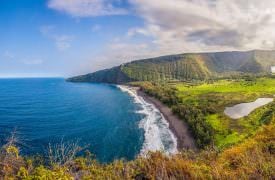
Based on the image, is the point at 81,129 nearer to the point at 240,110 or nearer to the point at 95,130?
the point at 95,130

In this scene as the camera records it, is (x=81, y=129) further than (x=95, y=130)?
Yes

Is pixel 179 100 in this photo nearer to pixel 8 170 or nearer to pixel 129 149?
pixel 129 149

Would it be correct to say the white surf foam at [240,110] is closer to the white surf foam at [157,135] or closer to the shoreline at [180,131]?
Answer: the shoreline at [180,131]

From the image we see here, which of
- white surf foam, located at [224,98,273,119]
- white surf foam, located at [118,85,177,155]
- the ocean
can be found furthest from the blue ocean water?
white surf foam, located at [224,98,273,119]

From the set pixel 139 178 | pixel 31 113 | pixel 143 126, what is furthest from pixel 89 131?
pixel 139 178

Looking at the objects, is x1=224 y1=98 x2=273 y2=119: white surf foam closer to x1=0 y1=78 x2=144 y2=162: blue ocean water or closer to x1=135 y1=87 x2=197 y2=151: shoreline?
x1=135 y1=87 x2=197 y2=151: shoreline

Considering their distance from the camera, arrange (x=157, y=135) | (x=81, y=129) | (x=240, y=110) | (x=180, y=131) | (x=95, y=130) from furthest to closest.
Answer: (x=240, y=110) → (x=81, y=129) → (x=95, y=130) → (x=180, y=131) → (x=157, y=135)

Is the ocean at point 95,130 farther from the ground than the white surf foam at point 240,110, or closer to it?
closer to it

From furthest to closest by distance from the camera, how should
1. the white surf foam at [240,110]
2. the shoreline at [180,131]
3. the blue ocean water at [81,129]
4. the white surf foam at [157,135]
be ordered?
1. the white surf foam at [240,110]
2. the shoreline at [180,131]
3. the white surf foam at [157,135]
4. the blue ocean water at [81,129]

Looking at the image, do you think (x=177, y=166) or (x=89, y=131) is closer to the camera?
(x=177, y=166)

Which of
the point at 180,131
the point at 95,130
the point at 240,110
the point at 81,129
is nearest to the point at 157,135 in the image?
the point at 180,131

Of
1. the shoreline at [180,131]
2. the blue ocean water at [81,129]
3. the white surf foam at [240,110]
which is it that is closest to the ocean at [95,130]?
the blue ocean water at [81,129]
